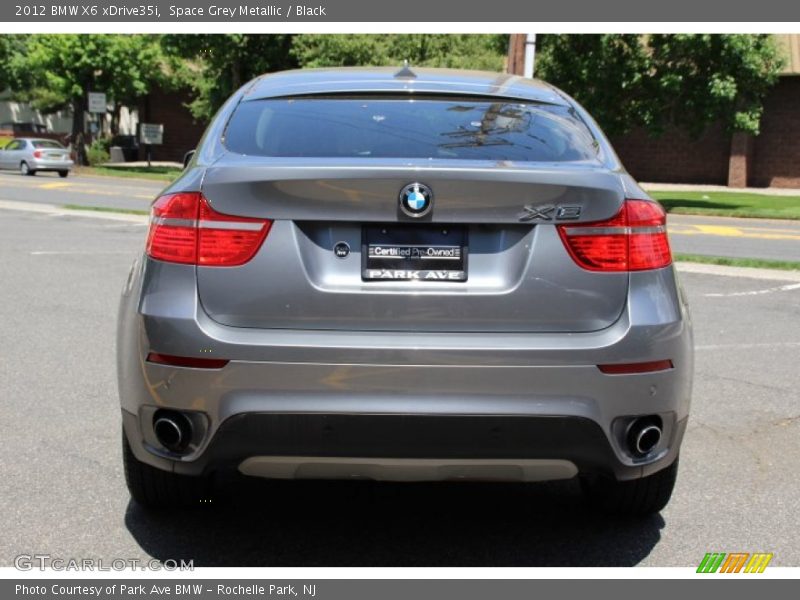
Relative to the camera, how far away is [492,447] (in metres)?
3.35

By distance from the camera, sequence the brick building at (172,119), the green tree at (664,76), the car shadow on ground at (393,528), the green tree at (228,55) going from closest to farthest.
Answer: the car shadow on ground at (393,528), the green tree at (664,76), the green tree at (228,55), the brick building at (172,119)

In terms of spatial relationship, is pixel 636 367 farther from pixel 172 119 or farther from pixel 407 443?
pixel 172 119

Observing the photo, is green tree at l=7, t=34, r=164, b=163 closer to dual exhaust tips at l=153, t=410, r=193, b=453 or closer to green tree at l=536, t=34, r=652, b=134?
green tree at l=536, t=34, r=652, b=134

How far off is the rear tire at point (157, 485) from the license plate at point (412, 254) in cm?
119

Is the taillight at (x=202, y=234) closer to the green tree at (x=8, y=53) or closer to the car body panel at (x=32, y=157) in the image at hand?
the car body panel at (x=32, y=157)

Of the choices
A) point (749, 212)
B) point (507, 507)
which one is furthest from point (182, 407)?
point (749, 212)

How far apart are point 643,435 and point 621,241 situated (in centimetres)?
66

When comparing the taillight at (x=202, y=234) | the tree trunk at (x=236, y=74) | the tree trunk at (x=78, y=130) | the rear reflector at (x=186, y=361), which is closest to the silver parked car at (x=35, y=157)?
the tree trunk at (x=78, y=130)

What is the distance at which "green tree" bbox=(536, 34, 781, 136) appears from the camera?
79.3 ft

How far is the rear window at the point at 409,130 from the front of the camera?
3682 millimetres

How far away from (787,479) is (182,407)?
2.91 meters

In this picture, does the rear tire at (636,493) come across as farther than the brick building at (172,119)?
No

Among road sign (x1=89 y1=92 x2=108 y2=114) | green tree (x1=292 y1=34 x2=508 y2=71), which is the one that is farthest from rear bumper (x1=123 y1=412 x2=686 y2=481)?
road sign (x1=89 y1=92 x2=108 y2=114)

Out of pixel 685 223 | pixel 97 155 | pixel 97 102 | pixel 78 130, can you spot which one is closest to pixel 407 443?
pixel 685 223
